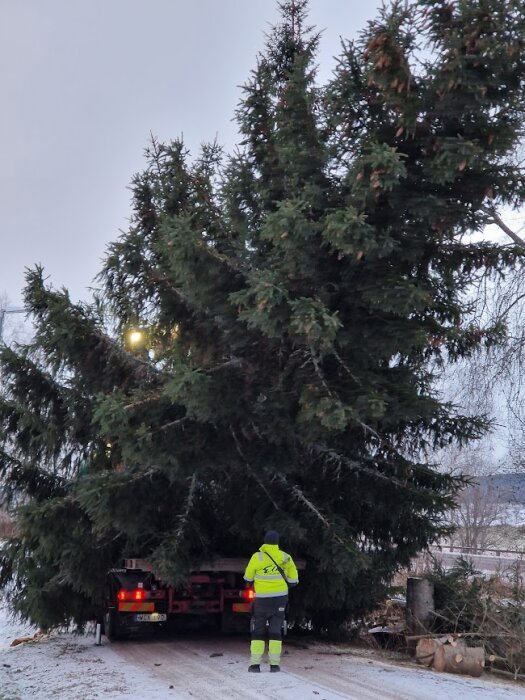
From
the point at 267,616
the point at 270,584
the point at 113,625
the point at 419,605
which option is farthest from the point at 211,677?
the point at 419,605

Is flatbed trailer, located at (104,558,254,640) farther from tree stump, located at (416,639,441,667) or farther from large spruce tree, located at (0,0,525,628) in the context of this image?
tree stump, located at (416,639,441,667)

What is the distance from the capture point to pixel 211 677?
846 centimetres

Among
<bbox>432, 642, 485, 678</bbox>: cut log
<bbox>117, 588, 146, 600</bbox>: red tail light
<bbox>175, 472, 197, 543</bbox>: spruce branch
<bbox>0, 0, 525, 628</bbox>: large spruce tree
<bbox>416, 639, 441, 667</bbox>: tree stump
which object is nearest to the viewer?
<bbox>0, 0, 525, 628</bbox>: large spruce tree

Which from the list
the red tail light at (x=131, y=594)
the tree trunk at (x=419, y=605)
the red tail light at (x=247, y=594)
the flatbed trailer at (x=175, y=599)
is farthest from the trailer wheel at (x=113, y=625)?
the tree trunk at (x=419, y=605)

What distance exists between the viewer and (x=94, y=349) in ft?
34.2

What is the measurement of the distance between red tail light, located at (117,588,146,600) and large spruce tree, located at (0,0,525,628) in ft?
1.40

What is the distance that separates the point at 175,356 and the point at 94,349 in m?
1.41

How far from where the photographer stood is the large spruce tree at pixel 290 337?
7.53m

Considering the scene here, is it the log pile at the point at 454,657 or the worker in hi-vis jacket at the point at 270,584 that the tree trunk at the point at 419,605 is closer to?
the log pile at the point at 454,657

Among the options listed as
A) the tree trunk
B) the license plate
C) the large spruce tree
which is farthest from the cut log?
the license plate

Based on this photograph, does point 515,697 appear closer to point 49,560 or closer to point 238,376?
point 238,376

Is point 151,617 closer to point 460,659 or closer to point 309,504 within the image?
point 309,504

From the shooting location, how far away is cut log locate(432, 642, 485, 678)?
9.05m

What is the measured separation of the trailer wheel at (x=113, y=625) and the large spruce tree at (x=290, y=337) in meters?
0.47
